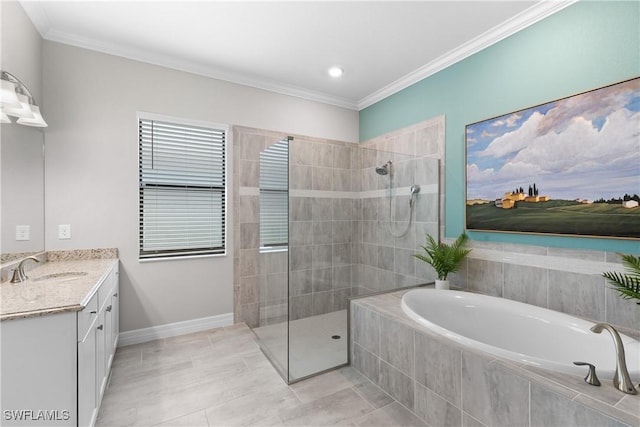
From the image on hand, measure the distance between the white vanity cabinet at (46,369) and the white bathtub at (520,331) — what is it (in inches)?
74.4

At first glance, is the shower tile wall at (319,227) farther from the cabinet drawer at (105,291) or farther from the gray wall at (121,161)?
the cabinet drawer at (105,291)

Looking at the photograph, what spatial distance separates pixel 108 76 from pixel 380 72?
2679 mm

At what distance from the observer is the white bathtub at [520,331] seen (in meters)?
1.45

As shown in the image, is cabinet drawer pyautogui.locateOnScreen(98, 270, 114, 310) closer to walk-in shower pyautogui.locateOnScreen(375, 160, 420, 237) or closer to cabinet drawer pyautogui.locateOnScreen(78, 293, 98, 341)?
cabinet drawer pyautogui.locateOnScreen(78, 293, 98, 341)

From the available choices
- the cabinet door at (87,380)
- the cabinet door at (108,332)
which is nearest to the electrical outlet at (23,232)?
the cabinet door at (108,332)

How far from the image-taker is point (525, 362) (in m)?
1.37

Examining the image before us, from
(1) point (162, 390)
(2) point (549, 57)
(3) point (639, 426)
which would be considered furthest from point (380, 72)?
(1) point (162, 390)

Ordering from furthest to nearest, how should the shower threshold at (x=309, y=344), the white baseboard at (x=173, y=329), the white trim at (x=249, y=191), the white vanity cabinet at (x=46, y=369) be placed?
1. the white trim at (x=249, y=191)
2. the white baseboard at (x=173, y=329)
3. the shower threshold at (x=309, y=344)
4. the white vanity cabinet at (x=46, y=369)

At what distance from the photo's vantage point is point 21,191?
2006 millimetres

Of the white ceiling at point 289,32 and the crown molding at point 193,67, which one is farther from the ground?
the white ceiling at point 289,32

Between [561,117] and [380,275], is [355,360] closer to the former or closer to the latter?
[380,275]

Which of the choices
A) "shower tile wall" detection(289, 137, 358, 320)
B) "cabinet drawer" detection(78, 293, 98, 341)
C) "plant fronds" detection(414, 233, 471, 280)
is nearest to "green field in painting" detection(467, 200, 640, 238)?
"plant fronds" detection(414, 233, 471, 280)

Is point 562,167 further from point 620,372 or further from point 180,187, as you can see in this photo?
point 180,187

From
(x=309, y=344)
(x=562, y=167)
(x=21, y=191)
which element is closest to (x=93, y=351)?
→ (x=21, y=191)
